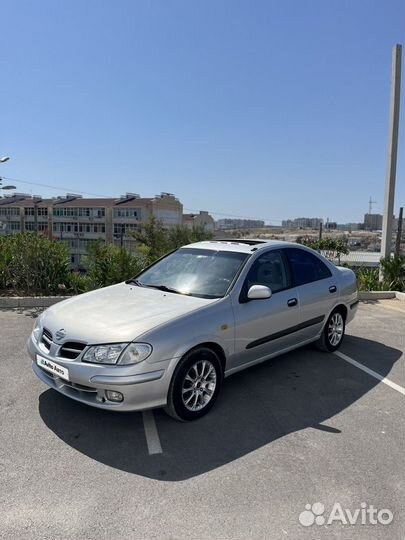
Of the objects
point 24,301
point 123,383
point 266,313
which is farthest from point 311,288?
point 24,301

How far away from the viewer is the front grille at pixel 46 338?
3.64 metres

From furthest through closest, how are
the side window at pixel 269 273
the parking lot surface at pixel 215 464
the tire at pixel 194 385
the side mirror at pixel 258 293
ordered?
the side window at pixel 269 273
the side mirror at pixel 258 293
the tire at pixel 194 385
the parking lot surface at pixel 215 464

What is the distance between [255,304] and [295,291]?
0.81 m

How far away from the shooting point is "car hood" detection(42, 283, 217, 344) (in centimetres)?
334

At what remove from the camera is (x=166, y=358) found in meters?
3.28

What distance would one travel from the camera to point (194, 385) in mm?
3568

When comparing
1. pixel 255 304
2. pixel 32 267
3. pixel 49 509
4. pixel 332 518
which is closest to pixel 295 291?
pixel 255 304

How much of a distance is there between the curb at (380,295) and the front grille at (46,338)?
307 inches

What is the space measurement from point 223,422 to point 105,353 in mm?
1230

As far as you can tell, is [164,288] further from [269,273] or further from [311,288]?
[311,288]

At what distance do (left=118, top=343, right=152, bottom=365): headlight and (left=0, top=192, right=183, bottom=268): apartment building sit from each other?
69512 mm

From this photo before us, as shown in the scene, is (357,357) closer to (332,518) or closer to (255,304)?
(255,304)

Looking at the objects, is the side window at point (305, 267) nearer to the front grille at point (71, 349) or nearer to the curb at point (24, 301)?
the front grille at point (71, 349)

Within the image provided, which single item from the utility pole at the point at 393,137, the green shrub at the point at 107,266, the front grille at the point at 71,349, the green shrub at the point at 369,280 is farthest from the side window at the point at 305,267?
the utility pole at the point at 393,137
